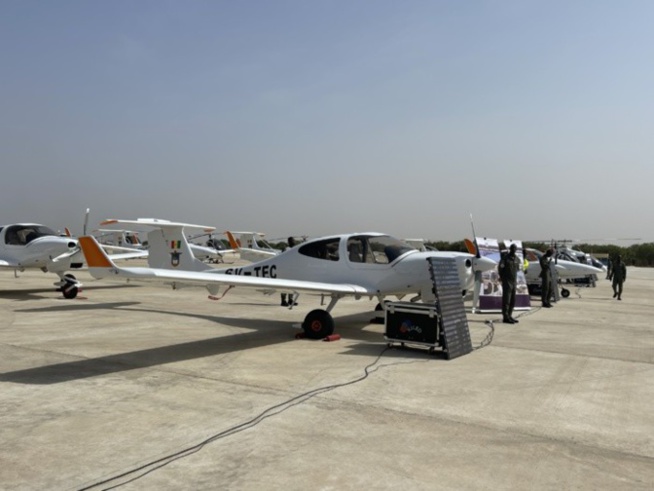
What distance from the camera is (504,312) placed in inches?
489

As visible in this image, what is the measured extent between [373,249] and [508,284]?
14.9 ft

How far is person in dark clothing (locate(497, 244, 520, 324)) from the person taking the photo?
12477mm

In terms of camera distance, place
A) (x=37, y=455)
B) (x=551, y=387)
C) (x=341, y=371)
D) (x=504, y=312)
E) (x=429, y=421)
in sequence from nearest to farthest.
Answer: (x=37, y=455) → (x=429, y=421) → (x=551, y=387) → (x=341, y=371) → (x=504, y=312)

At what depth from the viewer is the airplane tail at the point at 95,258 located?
6.84 m

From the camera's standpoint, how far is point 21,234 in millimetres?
18031

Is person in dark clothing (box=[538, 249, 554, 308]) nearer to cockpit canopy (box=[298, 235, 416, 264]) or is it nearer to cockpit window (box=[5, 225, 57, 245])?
cockpit canopy (box=[298, 235, 416, 264])

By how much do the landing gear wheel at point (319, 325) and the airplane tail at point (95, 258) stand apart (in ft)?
12.6

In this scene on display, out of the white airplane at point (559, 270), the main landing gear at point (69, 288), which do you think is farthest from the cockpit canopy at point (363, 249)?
the white airplane at point (559, 270)

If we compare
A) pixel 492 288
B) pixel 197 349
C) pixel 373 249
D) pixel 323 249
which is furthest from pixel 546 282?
pixel 197 349

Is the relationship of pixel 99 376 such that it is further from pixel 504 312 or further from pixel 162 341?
pixel 504 312

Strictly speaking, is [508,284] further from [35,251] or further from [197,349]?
[35,251]

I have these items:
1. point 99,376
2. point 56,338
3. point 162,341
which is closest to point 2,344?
point 56,338

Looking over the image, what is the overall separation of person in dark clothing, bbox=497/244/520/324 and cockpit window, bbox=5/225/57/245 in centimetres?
1554

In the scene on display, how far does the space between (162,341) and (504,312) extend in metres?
7.93
